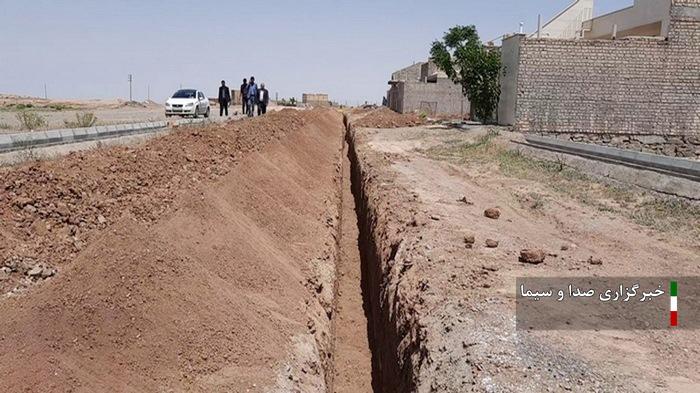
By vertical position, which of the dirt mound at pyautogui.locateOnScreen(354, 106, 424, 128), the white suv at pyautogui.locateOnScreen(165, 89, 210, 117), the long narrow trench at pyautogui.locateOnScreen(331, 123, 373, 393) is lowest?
the long narrow trench at pyautogui.locateOnScreen(331, 123, 373, 393)

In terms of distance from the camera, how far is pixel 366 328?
7539 mm

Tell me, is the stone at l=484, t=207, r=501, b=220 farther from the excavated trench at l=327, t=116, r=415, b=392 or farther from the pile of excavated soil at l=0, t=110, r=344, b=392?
the pile of excavated soil at l=0, t=110, r=344, b=392

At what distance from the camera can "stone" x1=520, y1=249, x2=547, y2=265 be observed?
5957 mm

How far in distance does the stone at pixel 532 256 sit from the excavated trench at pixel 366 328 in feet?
5.01

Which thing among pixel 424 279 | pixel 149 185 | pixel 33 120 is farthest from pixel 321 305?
pixel 33 120

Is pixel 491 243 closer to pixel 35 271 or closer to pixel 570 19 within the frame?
pixel 35 271

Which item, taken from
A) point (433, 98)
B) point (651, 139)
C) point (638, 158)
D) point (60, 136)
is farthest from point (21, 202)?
point (433, 98)

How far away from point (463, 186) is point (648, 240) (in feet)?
14.6

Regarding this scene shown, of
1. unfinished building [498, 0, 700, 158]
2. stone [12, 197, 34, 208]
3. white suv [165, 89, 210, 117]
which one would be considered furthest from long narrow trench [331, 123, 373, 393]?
white suv [165, 89, 210, 117]

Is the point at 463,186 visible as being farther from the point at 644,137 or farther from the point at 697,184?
the point at 644,137

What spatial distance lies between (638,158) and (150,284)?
9.98 m

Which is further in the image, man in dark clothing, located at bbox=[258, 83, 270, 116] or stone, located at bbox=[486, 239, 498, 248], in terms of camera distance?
man in dark clothing, located at bbox=[258, 83, 270, 116]

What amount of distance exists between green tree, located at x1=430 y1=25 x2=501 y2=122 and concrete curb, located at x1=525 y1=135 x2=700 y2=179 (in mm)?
6862

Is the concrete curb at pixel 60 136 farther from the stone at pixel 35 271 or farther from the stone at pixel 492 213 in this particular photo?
the stone at pixel 492 213
